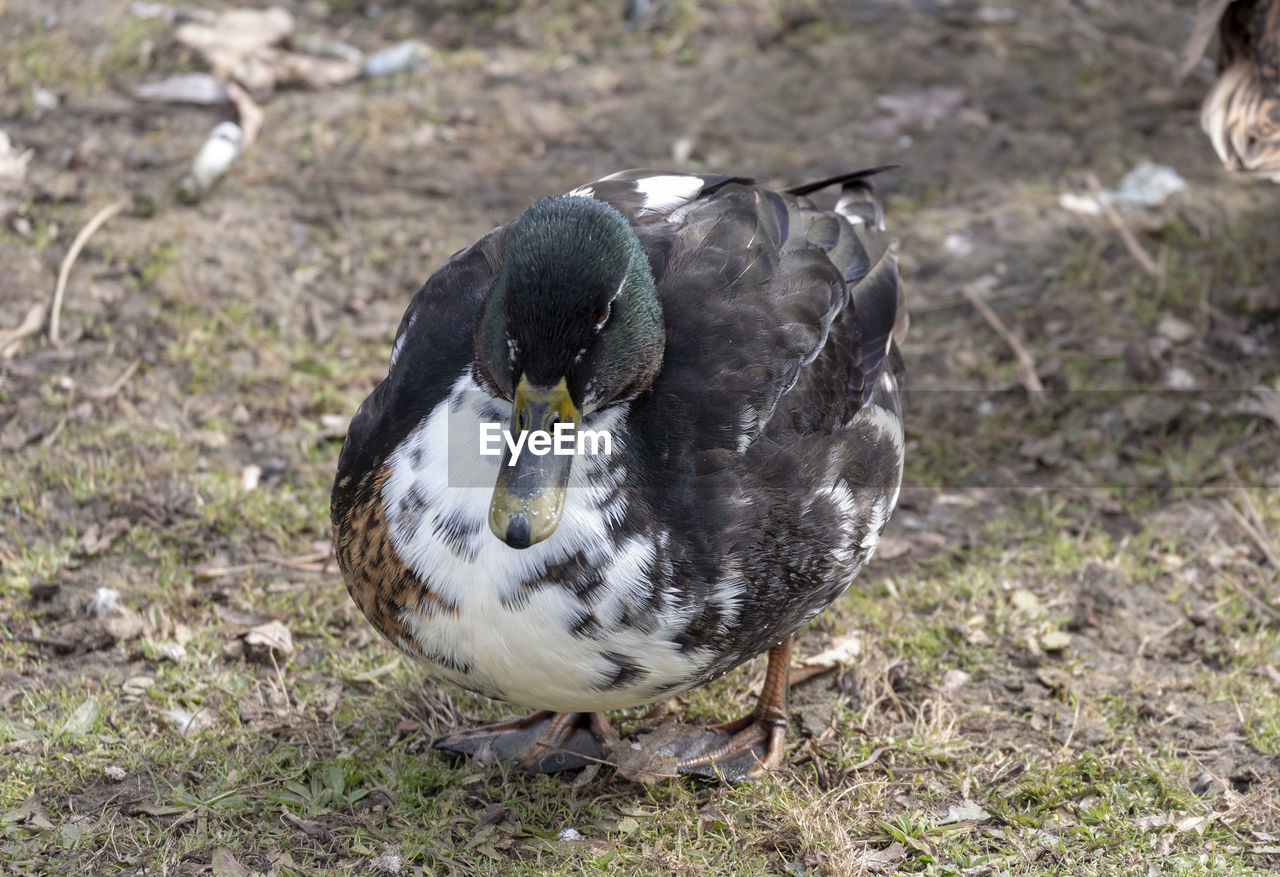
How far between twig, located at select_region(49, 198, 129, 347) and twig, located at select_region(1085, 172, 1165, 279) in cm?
446

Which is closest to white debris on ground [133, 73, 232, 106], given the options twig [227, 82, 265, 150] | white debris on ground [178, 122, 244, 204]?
twig [227, 82, 265, 150]

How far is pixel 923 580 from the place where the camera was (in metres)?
4.24

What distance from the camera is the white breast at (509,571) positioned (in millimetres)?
2834

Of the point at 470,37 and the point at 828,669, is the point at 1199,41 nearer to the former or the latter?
the point at 828,669

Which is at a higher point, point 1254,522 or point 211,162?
point 211,162

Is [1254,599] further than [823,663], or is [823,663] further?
[1254,599]

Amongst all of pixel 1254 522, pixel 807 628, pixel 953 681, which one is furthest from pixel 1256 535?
pixel 807 628

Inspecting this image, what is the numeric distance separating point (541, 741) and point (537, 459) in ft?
3.70

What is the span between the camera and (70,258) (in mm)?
5238

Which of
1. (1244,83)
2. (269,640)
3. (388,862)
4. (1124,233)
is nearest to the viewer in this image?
(388,862)

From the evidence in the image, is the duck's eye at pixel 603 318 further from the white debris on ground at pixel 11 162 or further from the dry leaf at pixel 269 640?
the white debris on ground at pixel 11 162

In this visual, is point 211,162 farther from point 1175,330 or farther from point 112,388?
point 1175,330

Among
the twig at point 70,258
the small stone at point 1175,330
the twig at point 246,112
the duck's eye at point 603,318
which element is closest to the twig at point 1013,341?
the small stone at point 1175,330

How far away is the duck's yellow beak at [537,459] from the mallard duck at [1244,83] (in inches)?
126
